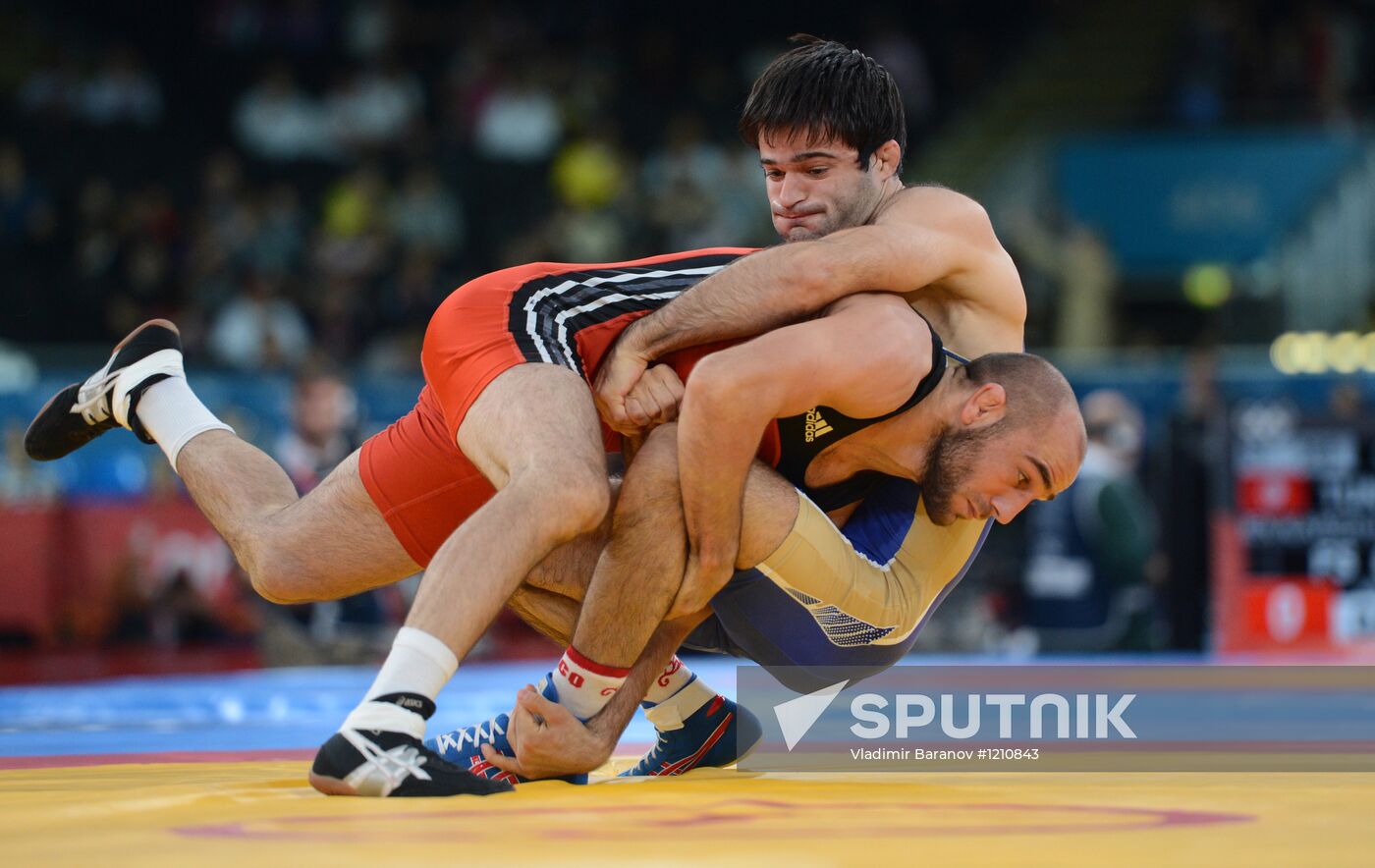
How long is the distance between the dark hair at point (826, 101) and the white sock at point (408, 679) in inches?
55.5

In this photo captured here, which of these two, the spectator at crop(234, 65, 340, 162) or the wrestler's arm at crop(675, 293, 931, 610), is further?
the spectator at crop(234, 65, 340, 162)

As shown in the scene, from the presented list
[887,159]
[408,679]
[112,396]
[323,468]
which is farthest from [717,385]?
[323,468]

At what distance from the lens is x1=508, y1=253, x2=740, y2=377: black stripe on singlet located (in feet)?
10.7

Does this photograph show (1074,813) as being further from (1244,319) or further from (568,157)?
(568,157)

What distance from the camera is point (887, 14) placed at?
13820 millimetres

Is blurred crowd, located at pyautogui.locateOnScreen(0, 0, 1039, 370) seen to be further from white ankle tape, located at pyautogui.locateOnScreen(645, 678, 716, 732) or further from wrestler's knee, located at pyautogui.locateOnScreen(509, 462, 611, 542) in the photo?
wrestler's knee, located at pyautogui.locateOnScreen(509, 462, 611, 542)

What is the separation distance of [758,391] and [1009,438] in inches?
23.6

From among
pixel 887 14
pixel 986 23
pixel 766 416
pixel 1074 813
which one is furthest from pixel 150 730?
pixel 986 23

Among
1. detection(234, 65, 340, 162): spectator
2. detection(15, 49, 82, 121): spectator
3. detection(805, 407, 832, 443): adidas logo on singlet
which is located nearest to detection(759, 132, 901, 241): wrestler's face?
detection(805, 407, 832, 443): adidas logo on singlet

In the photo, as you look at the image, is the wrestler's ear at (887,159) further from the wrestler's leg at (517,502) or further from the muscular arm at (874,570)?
the wrestler's leg at (517,502)

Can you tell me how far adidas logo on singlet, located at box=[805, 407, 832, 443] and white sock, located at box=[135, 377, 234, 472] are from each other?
4.51 feet

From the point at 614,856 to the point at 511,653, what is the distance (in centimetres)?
674

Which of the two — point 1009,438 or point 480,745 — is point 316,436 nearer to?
point 480,745

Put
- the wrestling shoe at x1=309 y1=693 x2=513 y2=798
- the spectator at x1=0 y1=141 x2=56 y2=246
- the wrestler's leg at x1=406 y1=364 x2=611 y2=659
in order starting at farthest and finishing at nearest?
the spectator at x1=0 y1=141 x2=56 y2=246 → the wrestler's leg at x1=406 y1=364 x2=611 y2=659 → the wrestling shoe at x1=309 y1=693 x2=513 y2=798
